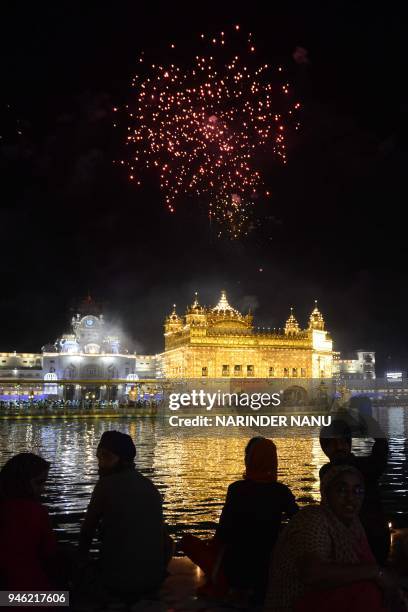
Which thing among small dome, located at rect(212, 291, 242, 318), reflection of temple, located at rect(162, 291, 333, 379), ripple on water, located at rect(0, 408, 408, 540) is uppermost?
small dome, located at rect(212, 291, 242, 318)

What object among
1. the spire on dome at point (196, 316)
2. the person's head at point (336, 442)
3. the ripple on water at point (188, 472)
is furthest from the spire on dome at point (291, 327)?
the person's head at point (336, 442)

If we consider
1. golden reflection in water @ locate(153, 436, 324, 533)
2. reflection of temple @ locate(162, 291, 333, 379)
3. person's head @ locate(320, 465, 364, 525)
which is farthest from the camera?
reflection of temple @ locate(162, 291, 333, 379)

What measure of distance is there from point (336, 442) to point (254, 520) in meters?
1.64

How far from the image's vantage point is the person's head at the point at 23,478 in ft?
16.2

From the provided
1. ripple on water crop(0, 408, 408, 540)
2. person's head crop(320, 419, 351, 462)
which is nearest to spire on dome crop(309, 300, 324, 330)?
ripple on water crop(0, 408, 408, 540)

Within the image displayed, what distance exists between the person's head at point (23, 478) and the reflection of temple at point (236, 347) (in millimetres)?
75393

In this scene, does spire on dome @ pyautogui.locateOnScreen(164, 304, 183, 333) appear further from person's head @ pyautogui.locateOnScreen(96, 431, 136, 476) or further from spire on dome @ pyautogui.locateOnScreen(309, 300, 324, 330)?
person's head @ pyautogui.locateOnScreen(96, 431, 136, 476)

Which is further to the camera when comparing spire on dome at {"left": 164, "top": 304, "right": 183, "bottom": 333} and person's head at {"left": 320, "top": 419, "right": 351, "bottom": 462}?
spire on dome at {"left": 164, "top": 304, "right": 183, "bottom": 333}

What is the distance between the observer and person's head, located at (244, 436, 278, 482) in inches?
235

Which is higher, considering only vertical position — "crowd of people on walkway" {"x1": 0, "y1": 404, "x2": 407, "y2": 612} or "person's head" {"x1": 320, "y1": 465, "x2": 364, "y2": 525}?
"person's head" {"x1": 320, "y1": 465, "x2": 364, "y2": 525}

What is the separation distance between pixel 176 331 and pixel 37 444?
187ft

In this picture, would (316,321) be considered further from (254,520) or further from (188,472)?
(254,520)

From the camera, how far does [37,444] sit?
3095cm

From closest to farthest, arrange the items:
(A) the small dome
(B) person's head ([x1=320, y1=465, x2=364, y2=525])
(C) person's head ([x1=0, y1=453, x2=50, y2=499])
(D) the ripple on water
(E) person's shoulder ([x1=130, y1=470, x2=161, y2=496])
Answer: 1. (B) person's head ([x1=320, y1=465, x2=364, y2=525])
2. (C) person's head ([x1=0, y1=453, x2=50, y2=499])
3. (E) person's shoulder ([x1=130, y1=470, x2=161, y2=496])
4. (D) the ripple on water
5. (A) the small dome
